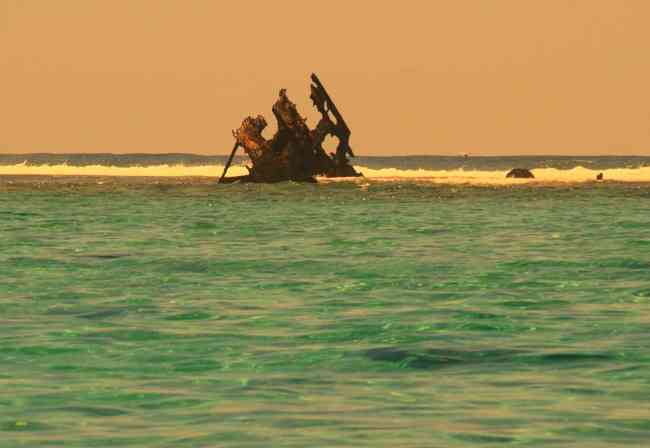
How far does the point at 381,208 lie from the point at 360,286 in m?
28.1

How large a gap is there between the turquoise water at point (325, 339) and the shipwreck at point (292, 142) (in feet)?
126

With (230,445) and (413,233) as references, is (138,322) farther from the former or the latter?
(413,233)

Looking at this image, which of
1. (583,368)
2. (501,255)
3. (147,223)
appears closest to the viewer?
(583,368)

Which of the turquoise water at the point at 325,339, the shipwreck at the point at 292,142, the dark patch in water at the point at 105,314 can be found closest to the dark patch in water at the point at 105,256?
the turquoise water at the point at 325,339

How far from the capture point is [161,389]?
42.6ft

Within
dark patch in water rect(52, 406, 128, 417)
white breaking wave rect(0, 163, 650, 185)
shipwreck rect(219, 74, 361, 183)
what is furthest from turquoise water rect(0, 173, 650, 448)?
white breaking wave rect(0, 163, 650, 185)

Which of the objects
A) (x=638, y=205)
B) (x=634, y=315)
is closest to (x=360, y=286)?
(x=634, y=315)

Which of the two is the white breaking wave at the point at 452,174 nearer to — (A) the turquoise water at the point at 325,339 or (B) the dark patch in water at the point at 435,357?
(A) the turquoise water at the point at 325,339

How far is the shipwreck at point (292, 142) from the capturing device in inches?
2896

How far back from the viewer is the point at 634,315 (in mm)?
18203

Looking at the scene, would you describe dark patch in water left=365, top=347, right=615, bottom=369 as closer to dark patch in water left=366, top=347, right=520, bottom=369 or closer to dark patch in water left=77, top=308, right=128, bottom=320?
dark patch in water left=366, top=347, right=520, bottom=369

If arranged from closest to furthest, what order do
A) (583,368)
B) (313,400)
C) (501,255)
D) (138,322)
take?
(313,400) → (583,368) → (138,322) → (501,255)

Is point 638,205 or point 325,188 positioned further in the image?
point 325,188

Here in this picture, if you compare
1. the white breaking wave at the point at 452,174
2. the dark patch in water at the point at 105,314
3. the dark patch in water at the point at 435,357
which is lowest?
the white breaking wave at the point at 452,174
